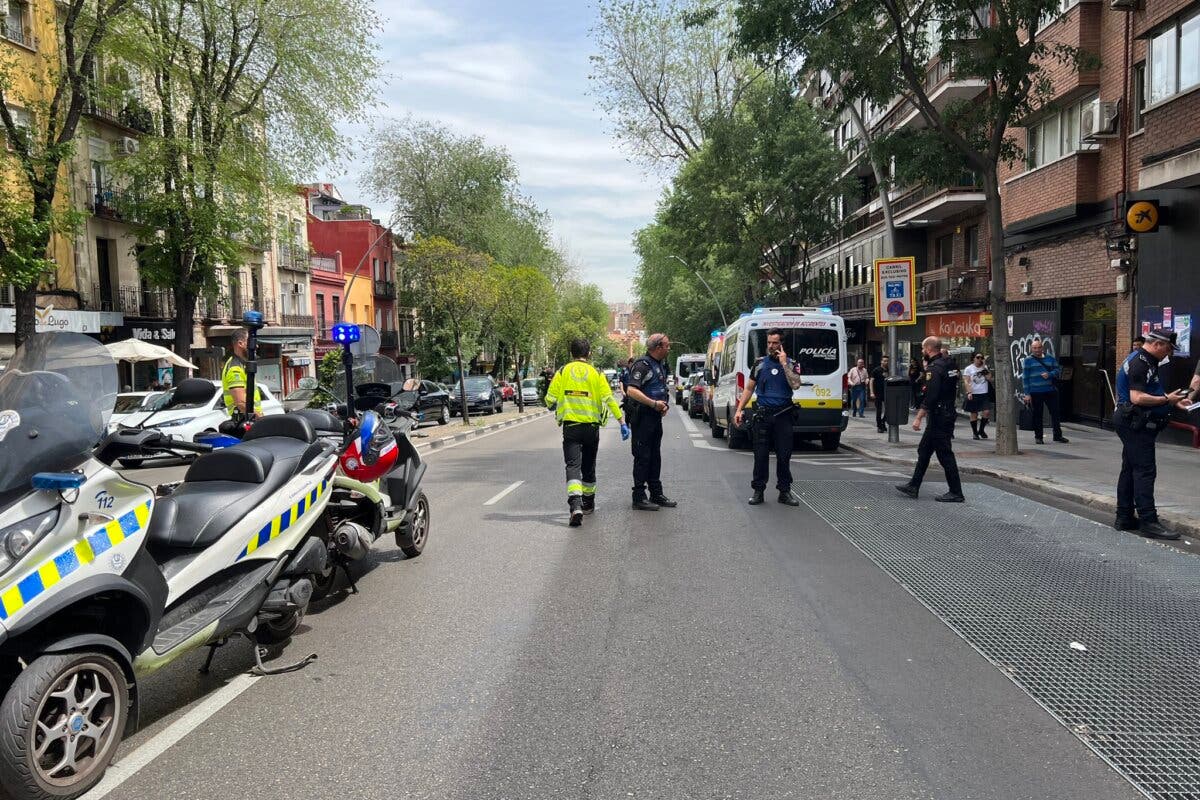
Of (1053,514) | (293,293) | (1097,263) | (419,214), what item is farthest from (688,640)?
(419,214)

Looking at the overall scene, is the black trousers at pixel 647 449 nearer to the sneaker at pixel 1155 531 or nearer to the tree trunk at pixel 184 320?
the sneaker at pixel 1155 531

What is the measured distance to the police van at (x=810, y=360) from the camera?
15336 millimetres

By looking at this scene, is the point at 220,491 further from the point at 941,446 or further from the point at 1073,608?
the point at 941,446

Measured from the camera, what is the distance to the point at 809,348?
51.0ft

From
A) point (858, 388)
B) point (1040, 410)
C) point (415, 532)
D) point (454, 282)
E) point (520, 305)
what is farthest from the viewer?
point (520, 305)

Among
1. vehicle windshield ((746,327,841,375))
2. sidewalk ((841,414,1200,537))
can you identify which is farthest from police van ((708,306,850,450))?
sidewalk ((841,414,1200,537))

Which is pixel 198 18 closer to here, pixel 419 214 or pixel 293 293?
pixel 293 293

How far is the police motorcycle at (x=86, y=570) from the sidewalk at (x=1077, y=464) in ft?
25.6

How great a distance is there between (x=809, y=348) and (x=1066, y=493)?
6090 mm

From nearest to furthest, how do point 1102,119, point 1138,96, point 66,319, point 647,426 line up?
1. point 647,426
2. point 1138,96
3. point 1102,119
4. point 66,319

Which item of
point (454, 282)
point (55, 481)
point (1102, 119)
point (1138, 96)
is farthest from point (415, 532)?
point (454, 282)

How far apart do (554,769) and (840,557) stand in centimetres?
402

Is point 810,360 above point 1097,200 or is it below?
below

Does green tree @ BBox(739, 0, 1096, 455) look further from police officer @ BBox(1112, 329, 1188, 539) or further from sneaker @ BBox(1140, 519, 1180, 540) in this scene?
sneaker @ BBox(1140, 519, 1180, 540)
